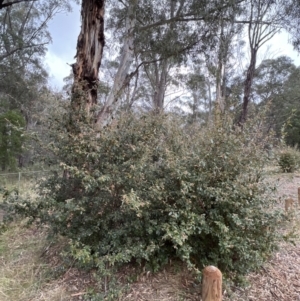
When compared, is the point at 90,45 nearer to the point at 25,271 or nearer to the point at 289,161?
the point at 25,271

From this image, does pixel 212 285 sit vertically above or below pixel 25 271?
above

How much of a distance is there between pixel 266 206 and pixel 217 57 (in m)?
7.18

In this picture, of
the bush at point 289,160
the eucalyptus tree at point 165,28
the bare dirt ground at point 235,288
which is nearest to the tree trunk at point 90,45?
the eucalyptus tree at point 165,28

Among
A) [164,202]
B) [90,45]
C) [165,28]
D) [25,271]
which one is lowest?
[25,271]

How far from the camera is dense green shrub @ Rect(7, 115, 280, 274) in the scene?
2426 millimetres

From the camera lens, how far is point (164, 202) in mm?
2496

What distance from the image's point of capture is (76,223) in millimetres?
2682

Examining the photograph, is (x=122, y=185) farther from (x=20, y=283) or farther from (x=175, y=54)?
(x=175, y=54)

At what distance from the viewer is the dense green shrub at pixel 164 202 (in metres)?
2.43

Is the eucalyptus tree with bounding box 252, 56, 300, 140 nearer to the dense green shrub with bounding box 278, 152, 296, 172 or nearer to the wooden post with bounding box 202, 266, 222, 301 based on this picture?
the dense green shrub with bounding box 278, 152, 296, 172

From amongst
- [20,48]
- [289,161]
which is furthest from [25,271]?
[20,48]

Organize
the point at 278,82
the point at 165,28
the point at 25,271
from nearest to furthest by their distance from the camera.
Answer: the point at 25,271 < the point at 165,28 < the point at 278,82

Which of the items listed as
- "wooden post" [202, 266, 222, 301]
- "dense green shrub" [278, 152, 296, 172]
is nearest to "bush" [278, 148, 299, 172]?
"dense green shrub" [278, 152, 296, 172]

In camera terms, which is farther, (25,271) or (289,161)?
(289,161)
